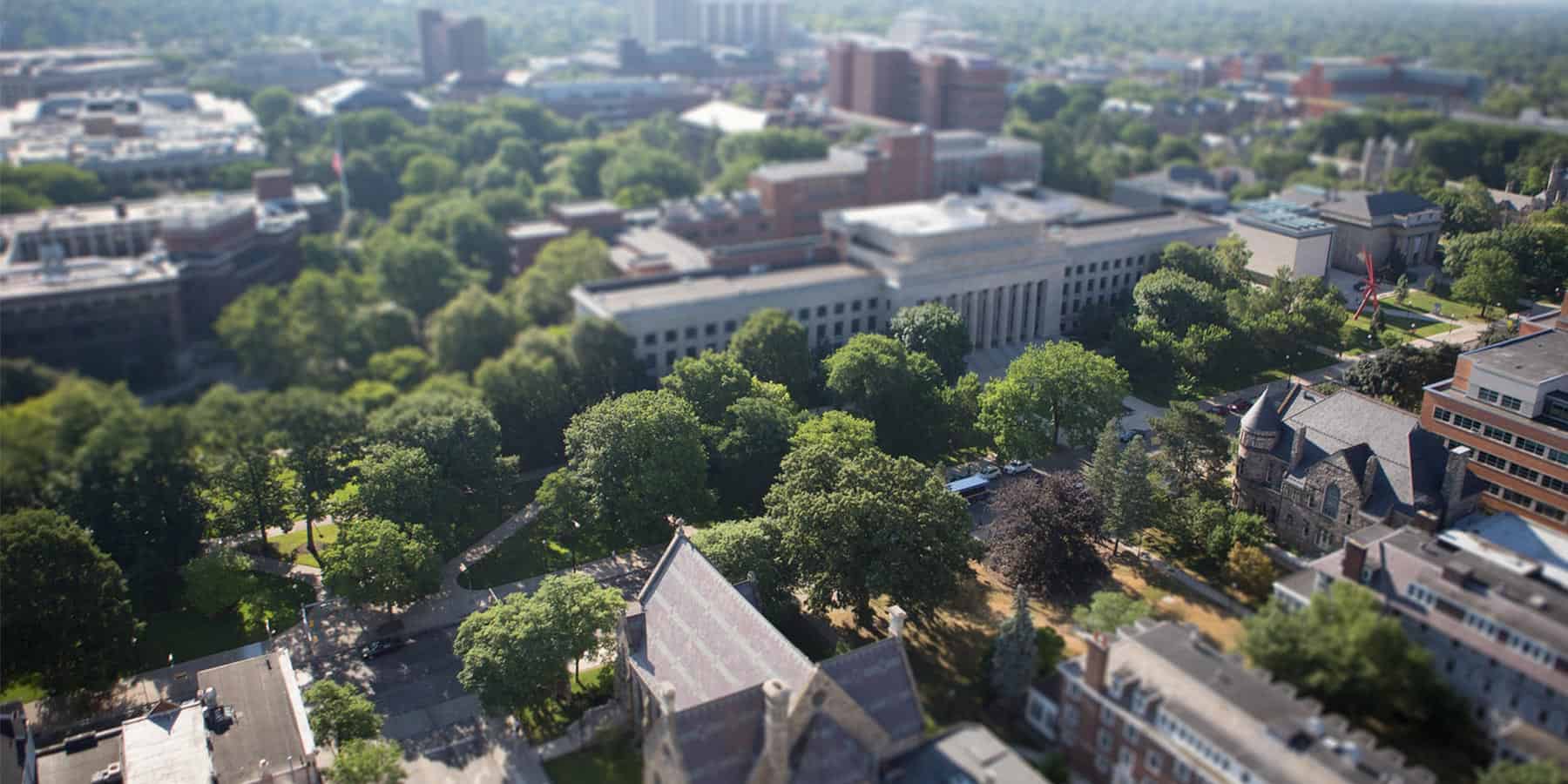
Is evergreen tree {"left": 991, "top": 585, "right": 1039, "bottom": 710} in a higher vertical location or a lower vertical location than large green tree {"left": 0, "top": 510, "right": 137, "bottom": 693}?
higher

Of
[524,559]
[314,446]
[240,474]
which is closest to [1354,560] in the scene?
[524,559]

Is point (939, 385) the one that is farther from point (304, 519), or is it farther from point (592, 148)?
point (592, 148)

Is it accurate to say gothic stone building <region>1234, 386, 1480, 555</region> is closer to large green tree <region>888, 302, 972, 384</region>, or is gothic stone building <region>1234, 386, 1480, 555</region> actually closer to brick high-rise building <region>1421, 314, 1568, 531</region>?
brick high-rise building <region>1421, 314, 1568, 531</region>

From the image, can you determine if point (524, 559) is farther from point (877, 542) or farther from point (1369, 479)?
point (1369, 479)

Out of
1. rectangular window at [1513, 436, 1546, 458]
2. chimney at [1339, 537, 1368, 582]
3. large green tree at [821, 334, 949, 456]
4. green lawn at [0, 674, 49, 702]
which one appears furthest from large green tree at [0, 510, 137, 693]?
rectangular window at [1513, 436, 1546, 458]

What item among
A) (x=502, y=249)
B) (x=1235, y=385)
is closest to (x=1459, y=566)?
(x=1235, y=385)

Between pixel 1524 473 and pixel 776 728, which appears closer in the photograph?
pixel 776 728
